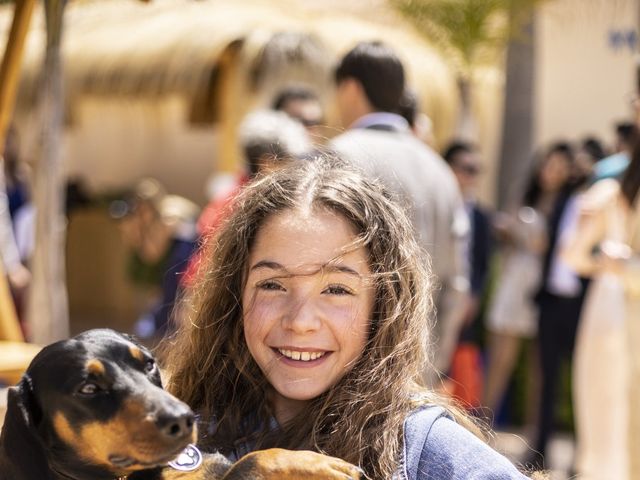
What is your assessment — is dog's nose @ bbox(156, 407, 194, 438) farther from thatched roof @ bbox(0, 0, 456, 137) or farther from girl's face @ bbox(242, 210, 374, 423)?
thatched roof @ bbox(0, 0, 456, 137)

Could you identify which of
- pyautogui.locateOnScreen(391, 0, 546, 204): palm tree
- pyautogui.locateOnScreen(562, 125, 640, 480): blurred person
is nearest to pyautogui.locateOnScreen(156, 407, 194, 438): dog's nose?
pyautogui.locateOnScreen(562, 125, 640, 480): blurred person

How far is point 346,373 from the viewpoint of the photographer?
7.05ft

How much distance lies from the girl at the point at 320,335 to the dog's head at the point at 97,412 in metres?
0.35

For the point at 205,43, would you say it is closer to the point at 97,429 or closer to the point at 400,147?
the point at 400,147

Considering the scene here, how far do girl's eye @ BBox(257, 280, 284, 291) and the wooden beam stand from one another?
1.66 meters

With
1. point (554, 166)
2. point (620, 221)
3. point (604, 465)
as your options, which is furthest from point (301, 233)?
point (554, 166)

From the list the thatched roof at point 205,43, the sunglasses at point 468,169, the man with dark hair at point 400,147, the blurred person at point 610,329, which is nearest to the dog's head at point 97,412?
the man with dark hair at point 400,147

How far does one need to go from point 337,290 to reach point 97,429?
1.86ft

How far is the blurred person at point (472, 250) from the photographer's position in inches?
290

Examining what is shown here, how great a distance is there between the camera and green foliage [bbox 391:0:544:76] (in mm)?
11297

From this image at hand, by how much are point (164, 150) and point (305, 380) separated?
42.9 feet

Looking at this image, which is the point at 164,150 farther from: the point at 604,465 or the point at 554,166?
the point at 604,465

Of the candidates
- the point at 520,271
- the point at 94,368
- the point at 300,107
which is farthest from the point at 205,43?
the point at 94,368

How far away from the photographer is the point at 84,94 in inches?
447
